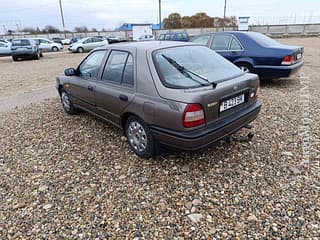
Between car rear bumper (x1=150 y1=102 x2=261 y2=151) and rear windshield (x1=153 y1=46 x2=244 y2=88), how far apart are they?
19.1 inches

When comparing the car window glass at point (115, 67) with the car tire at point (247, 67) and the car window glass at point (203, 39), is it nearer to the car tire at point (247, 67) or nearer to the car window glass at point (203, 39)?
the car tire at point (247, 67)

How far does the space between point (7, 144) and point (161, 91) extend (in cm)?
280

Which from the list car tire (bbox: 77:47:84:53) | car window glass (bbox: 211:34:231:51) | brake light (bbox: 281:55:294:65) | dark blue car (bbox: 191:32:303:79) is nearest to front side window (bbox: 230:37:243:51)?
dark blue car (bbox: 191:32:303:79)

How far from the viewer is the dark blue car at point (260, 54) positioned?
599cm

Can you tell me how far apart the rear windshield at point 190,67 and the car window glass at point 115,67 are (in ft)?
1.83

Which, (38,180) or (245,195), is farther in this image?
(38,180)

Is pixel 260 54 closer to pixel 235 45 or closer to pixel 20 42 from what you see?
pixel 235 45

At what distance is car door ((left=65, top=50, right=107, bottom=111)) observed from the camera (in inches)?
147

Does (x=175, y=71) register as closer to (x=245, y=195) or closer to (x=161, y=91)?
(x=161, y=91)

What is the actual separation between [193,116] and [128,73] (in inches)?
43.3

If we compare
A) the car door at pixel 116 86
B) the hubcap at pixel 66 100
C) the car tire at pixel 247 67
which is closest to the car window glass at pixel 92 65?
the car door at pixel 116 86

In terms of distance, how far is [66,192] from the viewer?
262 centimetres

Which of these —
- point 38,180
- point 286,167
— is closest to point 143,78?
point 38,180

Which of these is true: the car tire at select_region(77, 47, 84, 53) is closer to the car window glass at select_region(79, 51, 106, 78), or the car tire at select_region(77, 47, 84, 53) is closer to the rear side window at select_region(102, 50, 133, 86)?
the car window glass at select_region(79, 51, 106, 78)
